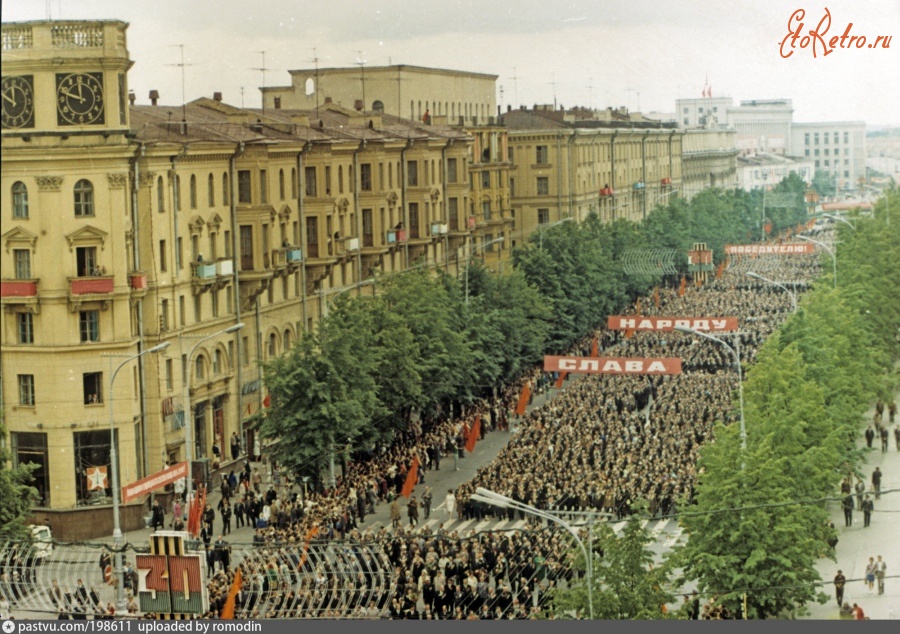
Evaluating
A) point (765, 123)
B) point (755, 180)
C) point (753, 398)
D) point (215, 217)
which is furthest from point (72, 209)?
point (755, 180)

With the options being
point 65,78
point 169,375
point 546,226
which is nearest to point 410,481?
point 169,375

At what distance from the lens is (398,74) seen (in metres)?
51.5

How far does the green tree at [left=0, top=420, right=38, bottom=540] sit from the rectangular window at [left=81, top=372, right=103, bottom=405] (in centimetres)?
391

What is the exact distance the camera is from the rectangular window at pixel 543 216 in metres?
61.0

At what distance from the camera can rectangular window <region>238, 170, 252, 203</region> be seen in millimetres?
49500

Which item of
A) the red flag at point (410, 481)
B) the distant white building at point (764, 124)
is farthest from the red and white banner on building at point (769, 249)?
the red flag at point (410, 481)

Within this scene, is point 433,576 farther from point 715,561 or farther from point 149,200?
point 149,200

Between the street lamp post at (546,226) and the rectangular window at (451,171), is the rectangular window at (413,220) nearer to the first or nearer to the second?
the rectangular window at (451,171)

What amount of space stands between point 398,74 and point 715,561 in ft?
78.3

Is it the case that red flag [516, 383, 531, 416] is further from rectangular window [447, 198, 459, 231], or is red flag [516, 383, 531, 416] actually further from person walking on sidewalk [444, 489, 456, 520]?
rectangular window [447, 198, 459, 231]

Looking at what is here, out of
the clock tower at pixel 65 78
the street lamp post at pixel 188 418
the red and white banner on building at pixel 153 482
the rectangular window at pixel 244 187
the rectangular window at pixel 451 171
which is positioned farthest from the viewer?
the rectangular window at pixel 451 171

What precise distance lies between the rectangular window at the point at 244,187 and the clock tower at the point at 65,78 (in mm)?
9523

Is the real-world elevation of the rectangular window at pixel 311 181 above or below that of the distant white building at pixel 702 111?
below

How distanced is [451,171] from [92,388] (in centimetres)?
2572
